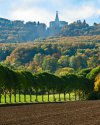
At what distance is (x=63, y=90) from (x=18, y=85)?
107ft

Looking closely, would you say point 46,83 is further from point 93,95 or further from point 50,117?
point 50,117

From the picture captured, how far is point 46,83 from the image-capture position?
160625 mm

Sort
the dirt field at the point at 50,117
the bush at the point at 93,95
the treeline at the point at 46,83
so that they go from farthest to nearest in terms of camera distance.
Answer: the bush at the point at 93,95
the treeline at the point at 46,83
the dirt field at the point at 50,117

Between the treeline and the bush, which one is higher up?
the treeline

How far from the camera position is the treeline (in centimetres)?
13566

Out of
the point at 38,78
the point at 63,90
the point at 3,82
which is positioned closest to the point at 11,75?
Result: the point at 3,82

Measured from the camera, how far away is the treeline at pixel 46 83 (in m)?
136

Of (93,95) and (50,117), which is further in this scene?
(93,95)

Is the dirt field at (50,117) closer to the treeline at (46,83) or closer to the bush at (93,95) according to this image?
the treeline at (46,83)

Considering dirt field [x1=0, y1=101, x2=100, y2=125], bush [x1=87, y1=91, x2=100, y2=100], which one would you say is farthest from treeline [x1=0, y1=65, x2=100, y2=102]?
dirt field [x1=0, y1=101, x2=100, y2=125]

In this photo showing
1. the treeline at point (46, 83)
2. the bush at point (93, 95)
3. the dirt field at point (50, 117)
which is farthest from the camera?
the bush at point (93, 95)

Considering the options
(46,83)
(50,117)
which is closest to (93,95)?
(46,83)

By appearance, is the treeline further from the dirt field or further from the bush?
the dirt field

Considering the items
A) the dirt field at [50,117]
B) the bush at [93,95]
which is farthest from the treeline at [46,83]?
the dirt field at [50,117]
